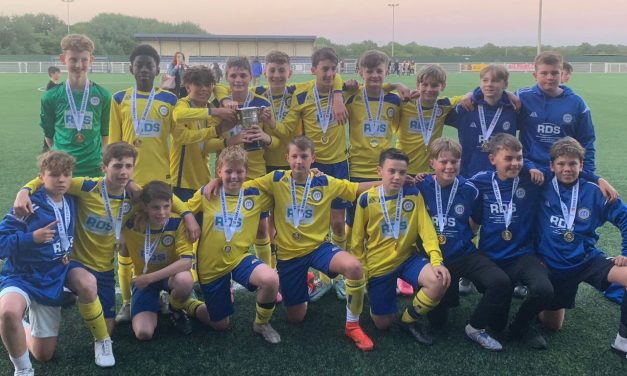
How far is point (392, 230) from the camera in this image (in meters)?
3.78

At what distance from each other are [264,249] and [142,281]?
121cm

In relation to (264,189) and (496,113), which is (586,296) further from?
(264,189)

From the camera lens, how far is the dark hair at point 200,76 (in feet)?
14.0

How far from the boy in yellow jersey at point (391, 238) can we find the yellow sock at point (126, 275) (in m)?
1.73

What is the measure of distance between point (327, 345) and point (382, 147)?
76.4 inches

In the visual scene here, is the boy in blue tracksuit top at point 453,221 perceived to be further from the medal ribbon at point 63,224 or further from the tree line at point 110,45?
the tree line at point 110,45

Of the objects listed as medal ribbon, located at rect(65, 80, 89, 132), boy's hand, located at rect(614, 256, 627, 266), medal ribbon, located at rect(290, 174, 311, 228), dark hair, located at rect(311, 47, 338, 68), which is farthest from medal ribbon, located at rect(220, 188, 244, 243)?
boy's hand, located at rect(614, 256, 627, 266)

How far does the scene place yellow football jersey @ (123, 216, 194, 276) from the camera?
369 cm

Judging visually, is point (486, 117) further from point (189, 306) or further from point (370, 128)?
point (189, 306)

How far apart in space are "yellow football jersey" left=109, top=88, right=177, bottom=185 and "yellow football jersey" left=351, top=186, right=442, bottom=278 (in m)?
1.66

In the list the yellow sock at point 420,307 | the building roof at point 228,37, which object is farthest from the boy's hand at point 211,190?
the building roof at point 228,37

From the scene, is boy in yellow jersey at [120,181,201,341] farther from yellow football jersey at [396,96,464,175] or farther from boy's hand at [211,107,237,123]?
yellow football jersey at [396,96,464,175]

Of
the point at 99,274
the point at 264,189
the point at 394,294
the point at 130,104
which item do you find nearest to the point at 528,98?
the point at 394,294

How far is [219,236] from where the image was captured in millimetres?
3746
